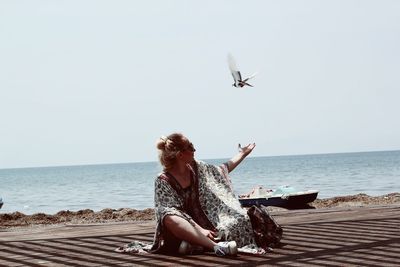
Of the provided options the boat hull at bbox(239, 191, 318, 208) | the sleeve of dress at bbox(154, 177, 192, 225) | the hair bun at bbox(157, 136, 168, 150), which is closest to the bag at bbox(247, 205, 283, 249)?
the sleeve of dress at bbox(154, 177, 192, 225)

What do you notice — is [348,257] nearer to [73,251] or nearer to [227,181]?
[227,181]

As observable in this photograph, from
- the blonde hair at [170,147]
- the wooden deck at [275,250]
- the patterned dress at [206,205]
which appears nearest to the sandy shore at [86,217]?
the wooden deck at [275,250]

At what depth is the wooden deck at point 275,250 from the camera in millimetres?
5449

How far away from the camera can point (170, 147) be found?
6020 millimetres

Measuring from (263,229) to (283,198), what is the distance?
9.07m

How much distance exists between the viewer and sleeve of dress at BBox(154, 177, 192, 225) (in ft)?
19.6

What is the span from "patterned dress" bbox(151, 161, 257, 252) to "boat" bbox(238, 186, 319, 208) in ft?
28.0

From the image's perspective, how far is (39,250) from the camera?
6.52 metres

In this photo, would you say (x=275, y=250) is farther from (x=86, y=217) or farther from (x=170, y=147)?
(x=86, y=217)

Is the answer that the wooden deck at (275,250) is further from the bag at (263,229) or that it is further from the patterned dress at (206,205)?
the patterned dress at (206,205)

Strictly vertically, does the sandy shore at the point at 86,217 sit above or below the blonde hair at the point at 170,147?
below

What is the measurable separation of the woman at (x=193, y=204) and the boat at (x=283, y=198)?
855cm

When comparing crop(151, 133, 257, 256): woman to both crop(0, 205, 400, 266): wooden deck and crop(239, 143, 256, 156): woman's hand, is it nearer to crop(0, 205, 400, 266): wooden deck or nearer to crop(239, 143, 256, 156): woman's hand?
crop(239, 143, 256, 156): woman's hand

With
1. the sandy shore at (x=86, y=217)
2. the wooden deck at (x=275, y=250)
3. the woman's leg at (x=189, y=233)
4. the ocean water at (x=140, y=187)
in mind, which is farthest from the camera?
the ocean water at (x=140, y=187)
